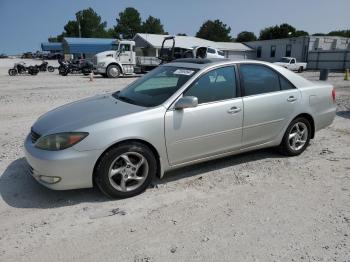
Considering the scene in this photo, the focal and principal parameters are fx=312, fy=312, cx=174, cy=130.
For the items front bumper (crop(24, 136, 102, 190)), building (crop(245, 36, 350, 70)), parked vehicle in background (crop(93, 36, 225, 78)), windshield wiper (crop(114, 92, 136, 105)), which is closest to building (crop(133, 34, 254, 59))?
building (crop(245, 36, 350, 70))

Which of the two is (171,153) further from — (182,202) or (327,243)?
(327,243)

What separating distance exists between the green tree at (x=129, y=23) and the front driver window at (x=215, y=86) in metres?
101

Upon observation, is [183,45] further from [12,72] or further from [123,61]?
[12,72]

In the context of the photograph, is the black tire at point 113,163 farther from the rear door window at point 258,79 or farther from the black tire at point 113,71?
the black tire at point 113,71

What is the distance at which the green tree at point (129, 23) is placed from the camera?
100438 mm

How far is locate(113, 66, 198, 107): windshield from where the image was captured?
401 centimetres

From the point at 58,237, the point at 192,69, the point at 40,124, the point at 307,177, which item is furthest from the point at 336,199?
the point at 40,124

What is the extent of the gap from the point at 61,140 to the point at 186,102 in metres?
1.49

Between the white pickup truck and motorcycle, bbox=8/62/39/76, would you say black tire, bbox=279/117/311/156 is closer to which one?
motorcycle, bbox=8/62/39/76

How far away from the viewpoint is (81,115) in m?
3.82

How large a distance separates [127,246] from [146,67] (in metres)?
24.2

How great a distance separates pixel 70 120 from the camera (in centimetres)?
371

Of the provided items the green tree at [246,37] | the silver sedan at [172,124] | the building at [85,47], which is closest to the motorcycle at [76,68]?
the silver sedan at [172,124]

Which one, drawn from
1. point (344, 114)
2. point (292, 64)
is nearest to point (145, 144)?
point (344, 114)
